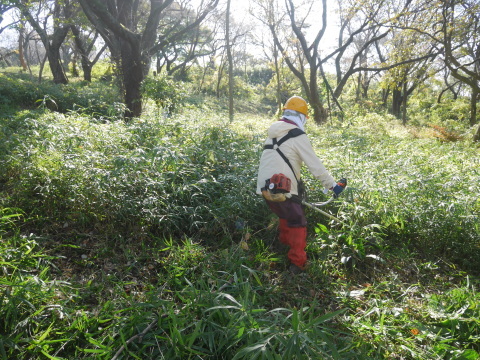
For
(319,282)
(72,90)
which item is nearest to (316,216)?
(319,282)

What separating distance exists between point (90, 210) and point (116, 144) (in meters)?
1.44

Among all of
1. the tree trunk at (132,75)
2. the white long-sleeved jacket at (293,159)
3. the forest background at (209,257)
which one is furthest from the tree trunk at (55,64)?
the white long-sleeved jacket at (293,159)

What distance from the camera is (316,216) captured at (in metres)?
4.04

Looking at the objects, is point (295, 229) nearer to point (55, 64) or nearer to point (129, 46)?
point (129, 46)

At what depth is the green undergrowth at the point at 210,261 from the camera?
2027 millimetres

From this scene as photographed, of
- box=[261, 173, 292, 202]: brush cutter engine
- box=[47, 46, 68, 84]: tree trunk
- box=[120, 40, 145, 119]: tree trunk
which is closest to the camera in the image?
box=[261, 173, 292, 202]: brush cutter engine

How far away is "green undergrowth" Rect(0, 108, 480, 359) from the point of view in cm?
203

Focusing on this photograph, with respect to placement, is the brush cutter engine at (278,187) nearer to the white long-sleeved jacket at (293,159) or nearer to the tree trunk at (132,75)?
the white long-sleeved jacket at (293,159)

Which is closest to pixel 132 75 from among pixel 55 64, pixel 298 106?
pixel 298 106

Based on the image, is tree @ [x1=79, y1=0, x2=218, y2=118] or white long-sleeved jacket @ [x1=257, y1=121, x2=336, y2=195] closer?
white long-sleeved jacket @ [x1=257, y1=121, x2=336, y2=195]

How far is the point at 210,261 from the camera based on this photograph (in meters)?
2.93

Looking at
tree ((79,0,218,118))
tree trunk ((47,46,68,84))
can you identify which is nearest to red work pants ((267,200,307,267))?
tree ((79,0,218,118))

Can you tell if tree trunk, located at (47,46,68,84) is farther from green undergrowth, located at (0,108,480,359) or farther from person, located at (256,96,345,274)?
person, located at (256,96,345,274)

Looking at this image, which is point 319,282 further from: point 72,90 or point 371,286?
point 72,90
